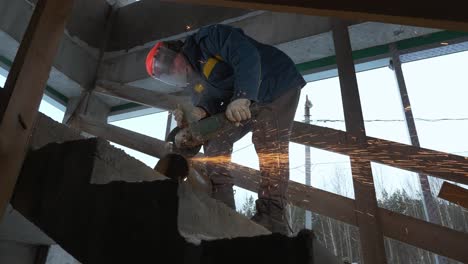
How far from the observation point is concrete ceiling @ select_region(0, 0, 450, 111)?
133 inches

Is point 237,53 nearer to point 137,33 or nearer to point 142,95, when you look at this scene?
point 142,95

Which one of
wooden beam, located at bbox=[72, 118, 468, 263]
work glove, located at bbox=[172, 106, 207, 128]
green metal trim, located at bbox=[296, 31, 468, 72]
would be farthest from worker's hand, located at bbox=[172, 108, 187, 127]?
green metal trim, located at bbox=[296, 31, 468, 72]

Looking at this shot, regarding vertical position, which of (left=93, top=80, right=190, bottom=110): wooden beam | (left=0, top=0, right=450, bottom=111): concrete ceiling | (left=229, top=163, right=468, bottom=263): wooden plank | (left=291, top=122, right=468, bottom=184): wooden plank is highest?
(left=0, top=0, right=450, bottom=111): concrete ceiling

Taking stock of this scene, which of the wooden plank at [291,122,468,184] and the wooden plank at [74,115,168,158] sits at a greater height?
the wooden plank at [74,115,168,158]

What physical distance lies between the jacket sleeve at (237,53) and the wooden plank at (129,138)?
896mm

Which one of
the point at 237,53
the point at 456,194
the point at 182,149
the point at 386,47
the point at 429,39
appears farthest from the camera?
the point at 386,47

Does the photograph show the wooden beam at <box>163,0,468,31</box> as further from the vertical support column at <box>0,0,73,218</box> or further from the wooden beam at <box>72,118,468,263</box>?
the wooden beam at <box>72,118,468,263</box>

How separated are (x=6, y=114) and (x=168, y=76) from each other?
6.06ft

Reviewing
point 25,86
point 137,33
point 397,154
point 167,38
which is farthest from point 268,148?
point 137,33

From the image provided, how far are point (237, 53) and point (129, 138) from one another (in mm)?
1377

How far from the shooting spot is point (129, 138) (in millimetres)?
3115

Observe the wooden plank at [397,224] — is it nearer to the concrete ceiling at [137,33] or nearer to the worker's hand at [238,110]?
the worker's hand at [238,110]

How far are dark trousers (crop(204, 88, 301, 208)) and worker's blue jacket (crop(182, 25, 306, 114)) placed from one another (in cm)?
9

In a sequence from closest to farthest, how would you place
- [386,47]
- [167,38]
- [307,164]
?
[307,164], [386,47], [167,38]
